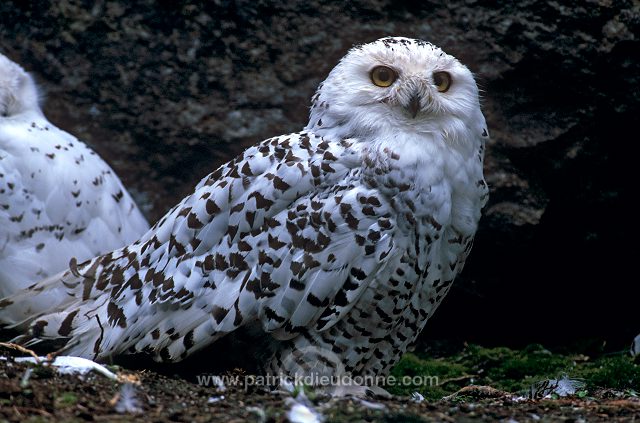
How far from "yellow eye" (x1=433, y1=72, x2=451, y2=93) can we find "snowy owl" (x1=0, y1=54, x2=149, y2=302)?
81.1 inches

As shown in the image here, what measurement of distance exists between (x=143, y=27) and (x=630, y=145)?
9.55ft

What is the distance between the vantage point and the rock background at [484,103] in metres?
5.21

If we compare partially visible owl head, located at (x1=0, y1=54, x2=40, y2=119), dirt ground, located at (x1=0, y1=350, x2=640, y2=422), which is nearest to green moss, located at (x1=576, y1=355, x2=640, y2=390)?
dirt ground, located at (x1=0, y1=350, x2=640, y2=422)

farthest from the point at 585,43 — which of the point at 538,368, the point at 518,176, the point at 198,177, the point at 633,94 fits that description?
the point at 198,177

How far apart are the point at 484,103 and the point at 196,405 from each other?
2936mm

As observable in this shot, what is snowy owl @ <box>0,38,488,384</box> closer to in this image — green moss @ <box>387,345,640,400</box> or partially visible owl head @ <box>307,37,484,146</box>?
partially visible owl head @ <box>307,37,484,146</box>

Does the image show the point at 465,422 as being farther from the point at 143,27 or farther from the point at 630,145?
the point at 143,27

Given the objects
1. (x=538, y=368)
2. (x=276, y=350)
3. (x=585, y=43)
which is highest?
(x=585, y=43)

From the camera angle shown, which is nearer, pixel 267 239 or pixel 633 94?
pixel 267 239

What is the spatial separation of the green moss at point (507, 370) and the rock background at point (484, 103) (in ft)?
1.41

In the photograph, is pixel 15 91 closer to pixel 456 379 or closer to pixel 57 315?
pixel 57 315

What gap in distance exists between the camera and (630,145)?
17.2 feet

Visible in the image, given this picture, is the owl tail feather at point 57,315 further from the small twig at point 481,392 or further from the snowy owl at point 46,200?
the small twig at point 481,392

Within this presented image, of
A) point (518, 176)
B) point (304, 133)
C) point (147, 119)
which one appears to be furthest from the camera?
point (147, 119)
